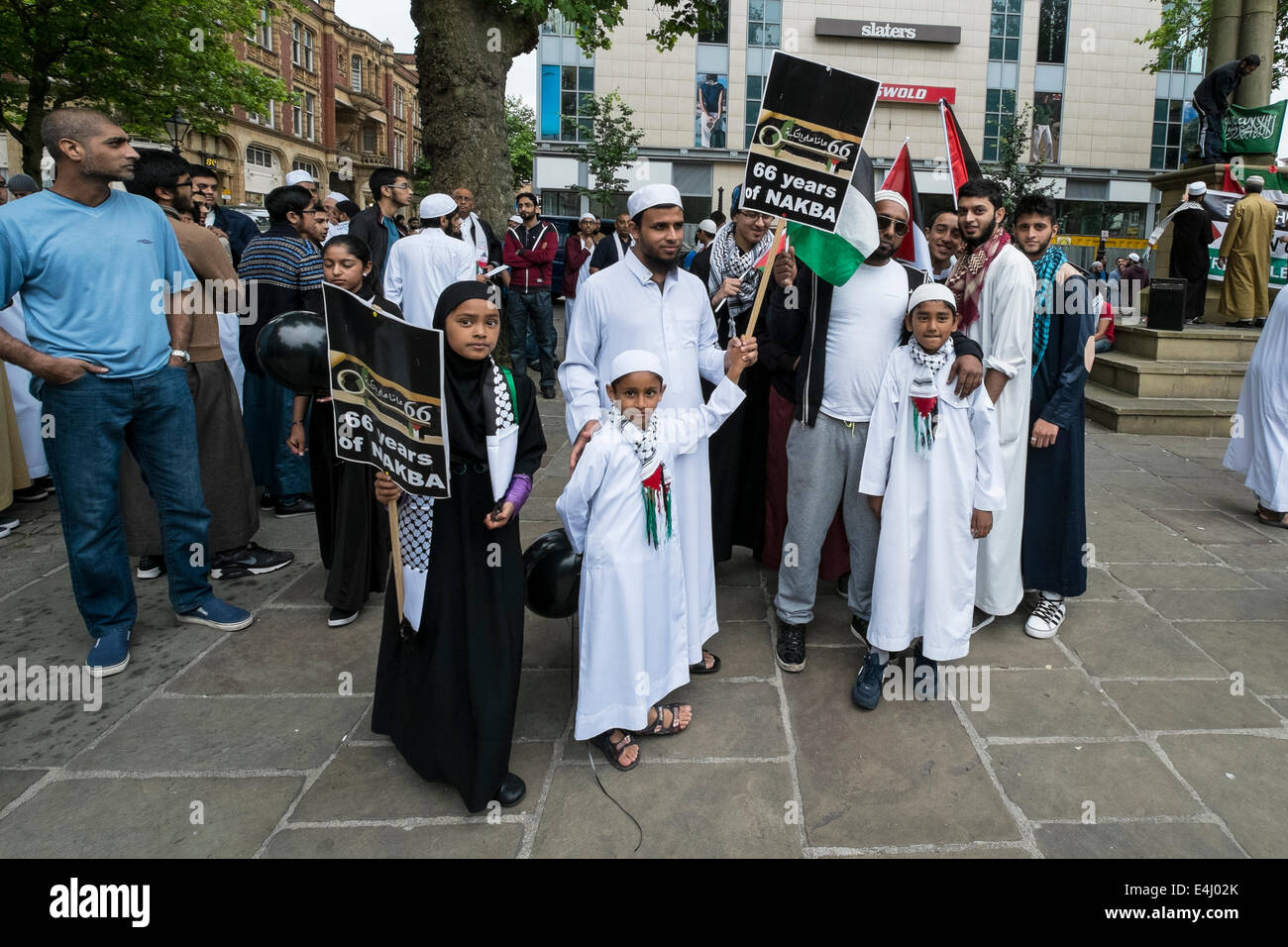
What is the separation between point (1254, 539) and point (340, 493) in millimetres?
5555

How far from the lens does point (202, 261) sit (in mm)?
4613

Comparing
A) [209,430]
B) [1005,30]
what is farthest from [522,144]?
[209,430]

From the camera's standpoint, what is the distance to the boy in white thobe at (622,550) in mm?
2904

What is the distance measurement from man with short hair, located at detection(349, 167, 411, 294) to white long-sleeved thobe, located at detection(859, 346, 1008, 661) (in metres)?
5.07

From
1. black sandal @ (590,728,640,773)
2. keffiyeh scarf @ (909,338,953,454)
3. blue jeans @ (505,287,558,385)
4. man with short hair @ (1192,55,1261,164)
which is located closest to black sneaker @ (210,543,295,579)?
black sandal @ (590,728,640,773)

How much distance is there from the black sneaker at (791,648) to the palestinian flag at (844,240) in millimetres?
1483

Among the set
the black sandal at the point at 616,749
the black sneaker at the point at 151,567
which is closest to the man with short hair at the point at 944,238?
the black sandal at the point at 616,749

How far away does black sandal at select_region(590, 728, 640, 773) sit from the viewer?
2.96 meters

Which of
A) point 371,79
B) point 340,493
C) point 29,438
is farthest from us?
point 371,79

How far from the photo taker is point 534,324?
35.5 feet

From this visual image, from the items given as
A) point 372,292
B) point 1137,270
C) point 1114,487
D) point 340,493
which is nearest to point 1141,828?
point 340,493

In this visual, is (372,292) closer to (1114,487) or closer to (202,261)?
(202,261)

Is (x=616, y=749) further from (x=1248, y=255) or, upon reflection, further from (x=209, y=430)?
(x=1248, y=255)
